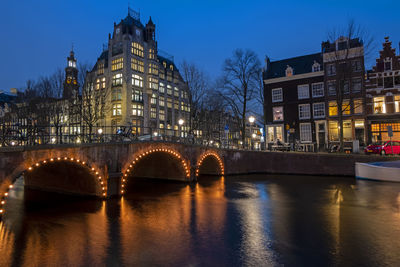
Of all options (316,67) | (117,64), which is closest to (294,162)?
(316,67)

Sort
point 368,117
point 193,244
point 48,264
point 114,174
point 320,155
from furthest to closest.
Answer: point 368,117
point 320,155
point 114,174
point 193,244
point 48,264

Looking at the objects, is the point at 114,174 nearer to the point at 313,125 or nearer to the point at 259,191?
the point at 259,191

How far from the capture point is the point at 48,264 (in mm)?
7020

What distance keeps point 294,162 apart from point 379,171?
7.84m

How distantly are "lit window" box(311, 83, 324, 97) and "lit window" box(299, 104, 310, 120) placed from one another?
1930 millimetres

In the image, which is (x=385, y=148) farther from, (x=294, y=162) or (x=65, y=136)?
(x=65, y=136)

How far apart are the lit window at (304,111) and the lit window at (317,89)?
193cm

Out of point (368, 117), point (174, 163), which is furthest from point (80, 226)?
point (368, 117)

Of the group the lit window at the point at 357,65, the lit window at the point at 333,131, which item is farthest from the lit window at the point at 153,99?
the lit window at the point at 357,65

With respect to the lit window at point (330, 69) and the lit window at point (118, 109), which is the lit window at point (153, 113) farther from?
the lit window at point (330, 69)

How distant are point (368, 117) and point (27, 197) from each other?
126ft

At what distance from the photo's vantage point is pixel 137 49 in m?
54.2

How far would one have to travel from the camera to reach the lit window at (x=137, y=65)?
52.8 metres

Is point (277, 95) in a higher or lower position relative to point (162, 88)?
lower
